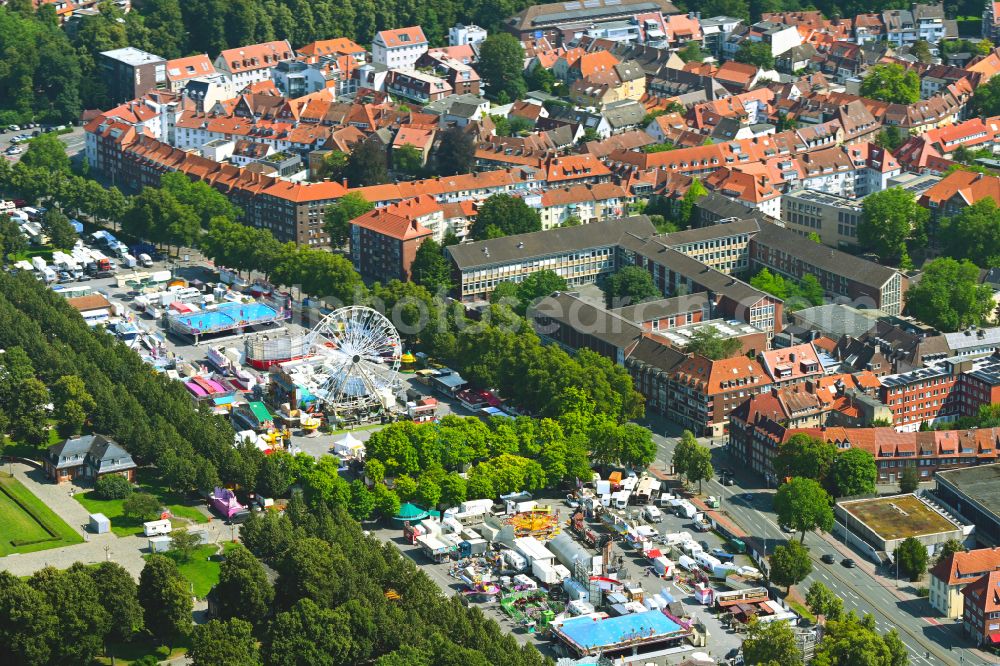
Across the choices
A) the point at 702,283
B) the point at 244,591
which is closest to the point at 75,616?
the point at 244,591

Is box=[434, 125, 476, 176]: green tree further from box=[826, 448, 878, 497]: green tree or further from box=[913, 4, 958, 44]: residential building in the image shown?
box=[913, 4, 958, 44]: residential building

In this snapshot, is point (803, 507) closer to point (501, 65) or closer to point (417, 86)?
point (417, 86)

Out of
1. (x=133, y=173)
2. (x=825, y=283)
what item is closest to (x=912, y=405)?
(x=825, y=283)

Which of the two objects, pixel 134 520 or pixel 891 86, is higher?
pixel 891 86

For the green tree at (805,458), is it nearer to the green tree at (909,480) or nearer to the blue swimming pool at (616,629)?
the green tree at (909,480)

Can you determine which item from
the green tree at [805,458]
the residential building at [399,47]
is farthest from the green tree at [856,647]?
the residential building at [399,47]

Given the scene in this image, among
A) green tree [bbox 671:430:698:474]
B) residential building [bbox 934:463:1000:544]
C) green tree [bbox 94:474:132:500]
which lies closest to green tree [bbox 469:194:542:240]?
green tree [bbox 671:430:698:474]

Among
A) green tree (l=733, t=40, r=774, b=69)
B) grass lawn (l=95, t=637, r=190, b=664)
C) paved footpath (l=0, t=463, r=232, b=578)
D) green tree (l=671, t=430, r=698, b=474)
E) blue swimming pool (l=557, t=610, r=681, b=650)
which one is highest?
Answer: green tree (l=733, t=40, r=774, b=69)

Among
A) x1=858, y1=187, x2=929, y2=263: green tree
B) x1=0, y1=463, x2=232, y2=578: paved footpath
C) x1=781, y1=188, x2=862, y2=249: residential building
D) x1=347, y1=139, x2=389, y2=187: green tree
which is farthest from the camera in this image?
x1=347, y1=139, x2=389, y2=187: green tree
